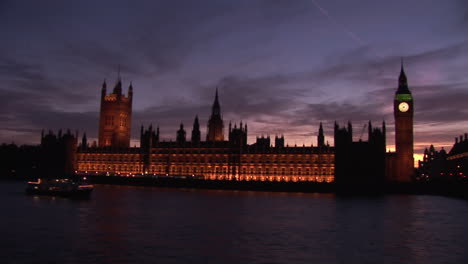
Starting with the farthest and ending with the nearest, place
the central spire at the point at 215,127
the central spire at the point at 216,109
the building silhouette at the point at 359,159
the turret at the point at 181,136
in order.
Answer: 1. the central spire at the point at 216,109
2. the central spire at the point at 215,127
3. the turret at the point at 181,136
4. the building silhouette at the point at 359,159

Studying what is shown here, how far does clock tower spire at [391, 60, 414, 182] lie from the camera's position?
303ft

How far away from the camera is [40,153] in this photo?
121 meters

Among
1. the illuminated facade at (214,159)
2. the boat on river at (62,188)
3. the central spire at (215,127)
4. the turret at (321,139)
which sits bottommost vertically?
the boat on river at (62,188)

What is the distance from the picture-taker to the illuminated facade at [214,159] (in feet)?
302

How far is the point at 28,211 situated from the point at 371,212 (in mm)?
28931

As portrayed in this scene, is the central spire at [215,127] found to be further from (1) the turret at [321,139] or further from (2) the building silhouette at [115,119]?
(1) the turret at [321,139]

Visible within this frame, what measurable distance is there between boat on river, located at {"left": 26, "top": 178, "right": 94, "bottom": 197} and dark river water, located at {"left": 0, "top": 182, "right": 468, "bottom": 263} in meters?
12.8

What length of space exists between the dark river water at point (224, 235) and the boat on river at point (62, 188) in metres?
12.8

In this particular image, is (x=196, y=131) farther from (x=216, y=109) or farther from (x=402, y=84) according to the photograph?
(x=402, y=84)

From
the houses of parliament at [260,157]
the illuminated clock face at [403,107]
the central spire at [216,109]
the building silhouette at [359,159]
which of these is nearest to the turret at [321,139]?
the houses of parliament at [260,157]

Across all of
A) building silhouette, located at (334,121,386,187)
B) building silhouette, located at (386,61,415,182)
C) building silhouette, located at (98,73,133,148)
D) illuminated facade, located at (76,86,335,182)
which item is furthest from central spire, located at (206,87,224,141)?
building silhouette, located at (386,61,415,182)

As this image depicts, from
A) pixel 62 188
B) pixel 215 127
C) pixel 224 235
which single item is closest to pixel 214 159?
pixel 215 127

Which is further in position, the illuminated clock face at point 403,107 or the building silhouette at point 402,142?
the illuminated clock face at point 403,107

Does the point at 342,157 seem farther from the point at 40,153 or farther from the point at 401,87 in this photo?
the point at 40,153
